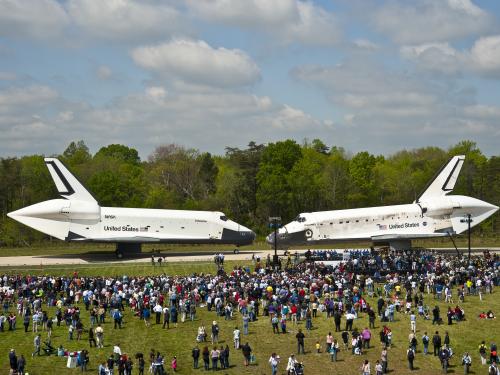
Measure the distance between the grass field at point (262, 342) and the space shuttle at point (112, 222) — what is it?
20.9 meters

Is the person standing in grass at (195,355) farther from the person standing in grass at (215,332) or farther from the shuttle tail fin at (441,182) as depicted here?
the shuttle tail fin at (441,182)

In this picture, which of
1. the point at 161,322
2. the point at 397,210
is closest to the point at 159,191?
the point at 397,210

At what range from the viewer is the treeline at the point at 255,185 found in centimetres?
8288

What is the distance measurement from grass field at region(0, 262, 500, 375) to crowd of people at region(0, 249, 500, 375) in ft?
1.26

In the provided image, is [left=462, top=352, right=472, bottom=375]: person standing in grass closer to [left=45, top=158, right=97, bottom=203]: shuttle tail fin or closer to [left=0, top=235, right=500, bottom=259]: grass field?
[left=0, top=235, right=500, bottom=259]: grass field

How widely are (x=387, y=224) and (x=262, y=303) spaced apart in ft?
77.8

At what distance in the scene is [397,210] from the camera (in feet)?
180

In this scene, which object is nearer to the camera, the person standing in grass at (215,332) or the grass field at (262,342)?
the grass field at (262,342)

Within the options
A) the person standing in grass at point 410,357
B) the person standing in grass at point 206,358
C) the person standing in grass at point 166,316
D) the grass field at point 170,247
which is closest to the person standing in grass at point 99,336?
the person standing in grass at point 166,316

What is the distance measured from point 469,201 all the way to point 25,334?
40.6 m

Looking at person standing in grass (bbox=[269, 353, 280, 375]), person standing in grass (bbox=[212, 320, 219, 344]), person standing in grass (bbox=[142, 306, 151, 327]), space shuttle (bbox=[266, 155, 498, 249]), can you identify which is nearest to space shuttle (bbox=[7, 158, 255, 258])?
space shuttle (bbox=[266, 155, 498, 249])

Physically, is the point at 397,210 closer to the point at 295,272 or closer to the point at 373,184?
the point at 295,272

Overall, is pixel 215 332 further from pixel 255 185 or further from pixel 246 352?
pixel 255 185

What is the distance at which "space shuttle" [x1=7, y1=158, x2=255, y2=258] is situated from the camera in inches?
2124
